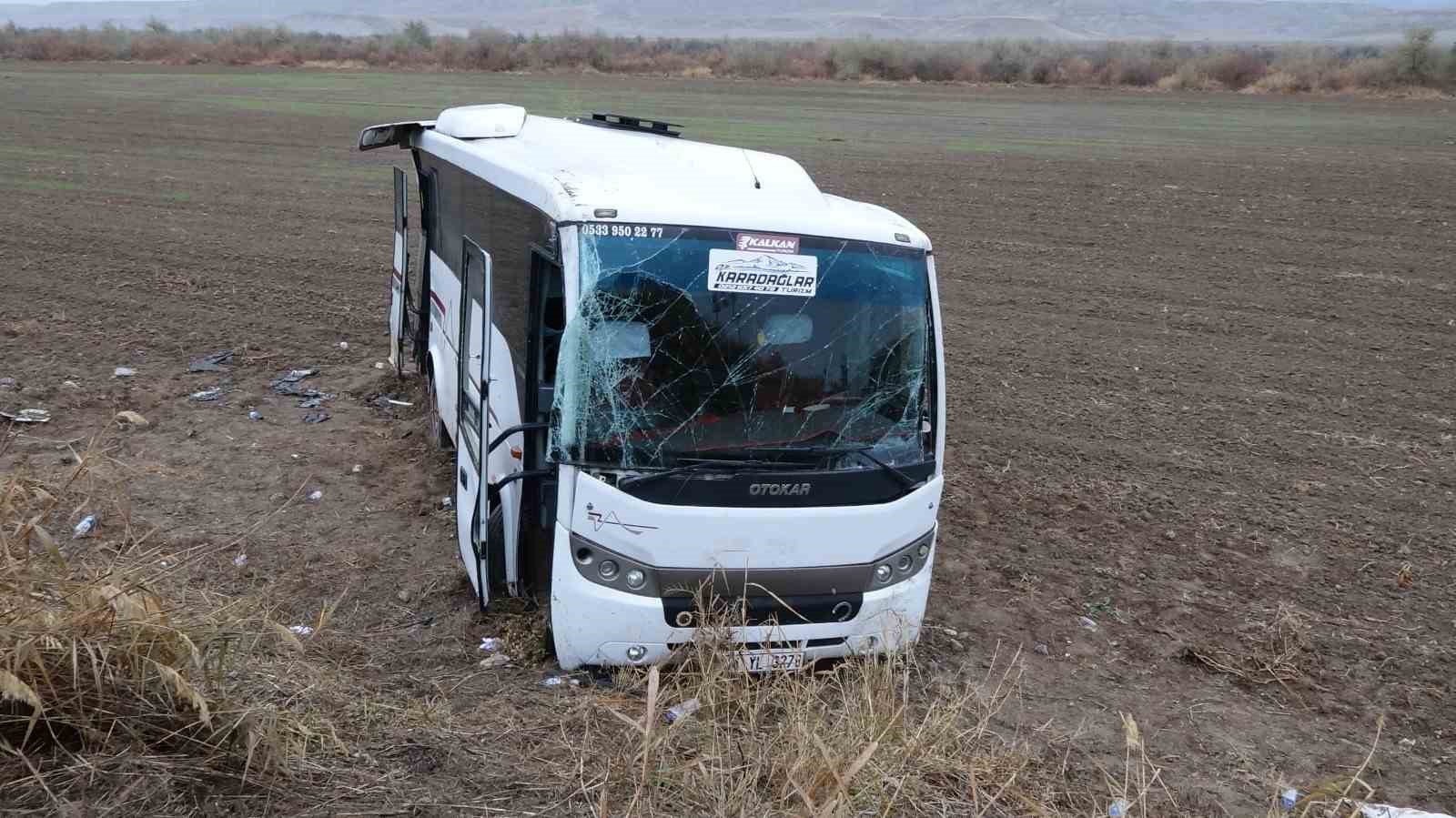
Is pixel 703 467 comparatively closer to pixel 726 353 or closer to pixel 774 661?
pixel 726 353

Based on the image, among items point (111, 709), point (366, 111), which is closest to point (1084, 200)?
point (111, 709)

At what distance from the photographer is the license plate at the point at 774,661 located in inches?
233

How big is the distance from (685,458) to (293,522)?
144 inches

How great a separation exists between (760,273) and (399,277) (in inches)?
237

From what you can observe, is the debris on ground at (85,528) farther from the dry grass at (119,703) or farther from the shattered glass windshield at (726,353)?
the shattered glass windshield at (726,353)

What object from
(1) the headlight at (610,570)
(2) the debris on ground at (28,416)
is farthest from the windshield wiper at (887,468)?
(2) the debris on ground at (28,416)

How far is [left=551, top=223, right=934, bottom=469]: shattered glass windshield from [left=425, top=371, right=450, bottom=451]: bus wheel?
12.4 feet

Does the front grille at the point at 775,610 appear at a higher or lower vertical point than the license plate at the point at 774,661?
higher

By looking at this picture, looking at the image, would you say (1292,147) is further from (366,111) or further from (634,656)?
(634,656)

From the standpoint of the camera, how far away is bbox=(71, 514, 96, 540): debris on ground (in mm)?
7438

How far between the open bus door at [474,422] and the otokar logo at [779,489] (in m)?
1.43

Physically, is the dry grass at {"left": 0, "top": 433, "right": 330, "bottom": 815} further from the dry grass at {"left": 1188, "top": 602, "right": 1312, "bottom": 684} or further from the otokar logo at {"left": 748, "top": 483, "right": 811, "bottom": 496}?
the dry grass at {"left": 1188, "top": 602, "right": 1312, "bottom": 684}

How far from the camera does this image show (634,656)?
6.02 meters

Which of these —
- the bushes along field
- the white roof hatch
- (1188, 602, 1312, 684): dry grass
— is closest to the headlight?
(1188, 602, 1312, 684): dry grass
